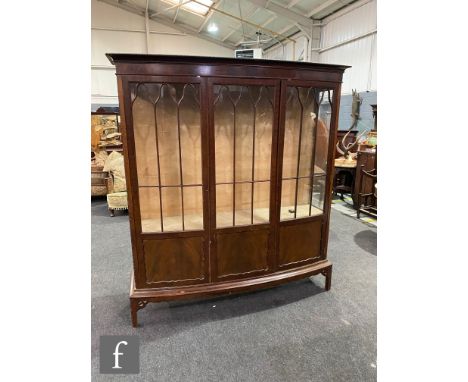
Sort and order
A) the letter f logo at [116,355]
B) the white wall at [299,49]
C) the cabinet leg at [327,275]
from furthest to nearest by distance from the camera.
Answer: the white wall at [299,49]
the cabinet leg at [327,275]
the letter f logo at [116,355]

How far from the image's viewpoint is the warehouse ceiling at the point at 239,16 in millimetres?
5258

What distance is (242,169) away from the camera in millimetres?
1874

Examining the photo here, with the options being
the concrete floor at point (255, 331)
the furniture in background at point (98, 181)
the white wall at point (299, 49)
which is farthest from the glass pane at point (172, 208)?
the white wall at point (299, 49)

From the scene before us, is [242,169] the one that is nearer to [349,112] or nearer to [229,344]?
[229,344]

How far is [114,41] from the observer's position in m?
7.40

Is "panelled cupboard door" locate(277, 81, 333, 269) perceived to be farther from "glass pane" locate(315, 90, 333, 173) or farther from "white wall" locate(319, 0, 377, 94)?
"white wall" locate(319, 0, 377, 94)

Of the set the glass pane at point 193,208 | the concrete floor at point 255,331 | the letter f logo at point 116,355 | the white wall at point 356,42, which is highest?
the white wall at point 356,42

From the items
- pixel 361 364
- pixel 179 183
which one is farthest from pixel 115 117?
pixel 361 364

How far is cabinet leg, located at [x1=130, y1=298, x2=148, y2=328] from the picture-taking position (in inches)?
68.4

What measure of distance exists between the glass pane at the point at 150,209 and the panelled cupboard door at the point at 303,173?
0.81m

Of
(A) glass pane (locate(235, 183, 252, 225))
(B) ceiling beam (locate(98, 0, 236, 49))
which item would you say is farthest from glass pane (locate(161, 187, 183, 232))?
(B) ceiling beam (locate(98, 0, 236, 49))

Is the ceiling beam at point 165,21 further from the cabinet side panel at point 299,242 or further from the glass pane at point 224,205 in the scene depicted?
the cabinet side panel at point 299,242

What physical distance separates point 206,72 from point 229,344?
157 cm

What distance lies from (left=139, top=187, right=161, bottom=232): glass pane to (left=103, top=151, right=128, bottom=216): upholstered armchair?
2.28 metres
